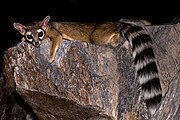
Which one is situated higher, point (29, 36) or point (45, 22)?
point (45, 22)

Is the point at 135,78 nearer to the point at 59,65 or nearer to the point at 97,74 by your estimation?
the point at 97,74

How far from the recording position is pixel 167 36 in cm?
628

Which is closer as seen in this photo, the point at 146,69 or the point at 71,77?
the point at 146,69

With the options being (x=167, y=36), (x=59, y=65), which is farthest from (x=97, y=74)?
(x=167, y=36)

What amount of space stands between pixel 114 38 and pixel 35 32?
1.05 metres

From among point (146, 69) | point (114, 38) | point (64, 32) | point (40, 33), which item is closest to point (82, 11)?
point (64, 32)

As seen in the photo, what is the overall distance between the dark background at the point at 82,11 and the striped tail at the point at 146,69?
19.9ft

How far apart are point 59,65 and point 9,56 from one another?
2.44 ft

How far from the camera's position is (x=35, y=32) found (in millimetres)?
5383

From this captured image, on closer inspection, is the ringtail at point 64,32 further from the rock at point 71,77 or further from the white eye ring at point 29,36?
the rock at point 71,77

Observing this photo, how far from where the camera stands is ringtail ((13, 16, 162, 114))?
16.3 ft

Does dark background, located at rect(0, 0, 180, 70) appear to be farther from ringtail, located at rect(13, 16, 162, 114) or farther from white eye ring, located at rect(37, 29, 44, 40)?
white eye ring, located at rect(37, 29, 44, 40)

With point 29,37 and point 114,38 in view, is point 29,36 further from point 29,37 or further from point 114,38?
point 114,38

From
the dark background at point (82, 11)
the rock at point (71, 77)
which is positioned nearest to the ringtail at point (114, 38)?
the rock at point (71, 77)
